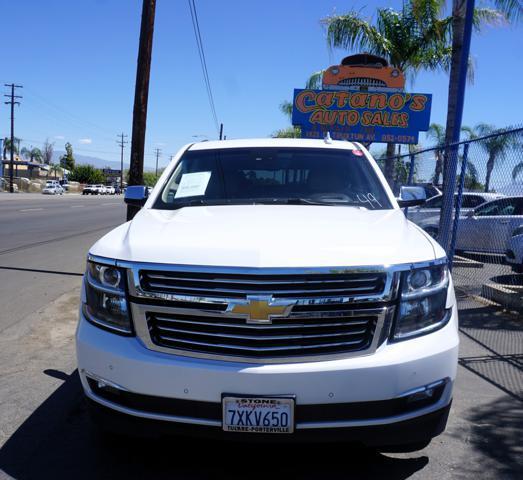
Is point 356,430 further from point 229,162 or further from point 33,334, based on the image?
point 33,334

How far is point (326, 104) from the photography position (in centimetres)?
1703

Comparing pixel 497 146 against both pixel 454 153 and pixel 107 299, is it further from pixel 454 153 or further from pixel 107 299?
pixel 107 299

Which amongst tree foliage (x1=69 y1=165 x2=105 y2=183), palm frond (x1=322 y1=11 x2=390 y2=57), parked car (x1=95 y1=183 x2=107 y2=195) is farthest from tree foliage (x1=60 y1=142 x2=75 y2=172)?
palm frond (x1=322 y1=11 x2=390 y2=57)

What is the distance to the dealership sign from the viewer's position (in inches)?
651

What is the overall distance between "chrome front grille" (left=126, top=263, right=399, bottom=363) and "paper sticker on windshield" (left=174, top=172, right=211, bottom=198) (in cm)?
168

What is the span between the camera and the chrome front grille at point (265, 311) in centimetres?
266

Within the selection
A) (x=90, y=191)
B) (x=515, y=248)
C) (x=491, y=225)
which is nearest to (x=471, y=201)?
(x=491, y=225)

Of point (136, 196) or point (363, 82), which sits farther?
point (363, 82)

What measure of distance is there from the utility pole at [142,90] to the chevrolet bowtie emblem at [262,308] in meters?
7.00

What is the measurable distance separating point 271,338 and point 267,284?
0.26 metres

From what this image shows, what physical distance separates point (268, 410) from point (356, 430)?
44 centimetres

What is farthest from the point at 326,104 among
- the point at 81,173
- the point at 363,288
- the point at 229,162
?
the point at 81,173

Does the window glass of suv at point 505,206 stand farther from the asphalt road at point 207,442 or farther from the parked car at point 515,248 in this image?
the asphalt road at point 207,442

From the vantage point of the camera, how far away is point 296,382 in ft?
8.52
